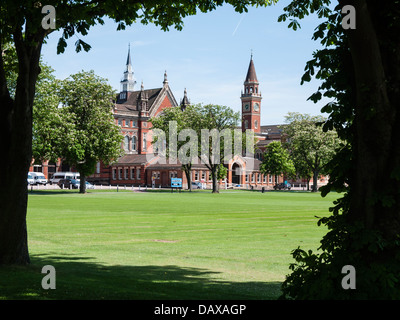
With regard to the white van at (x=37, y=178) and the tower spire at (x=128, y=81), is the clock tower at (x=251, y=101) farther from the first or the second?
the white van at (x=37, y=178)

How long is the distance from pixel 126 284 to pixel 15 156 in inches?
143

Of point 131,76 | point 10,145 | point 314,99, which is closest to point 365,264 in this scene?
point 314,99

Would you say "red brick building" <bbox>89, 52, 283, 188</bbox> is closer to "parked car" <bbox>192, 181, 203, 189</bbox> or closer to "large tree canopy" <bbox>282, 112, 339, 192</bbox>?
"parked car" <bbox>192, 181, 203, 189</bbox>

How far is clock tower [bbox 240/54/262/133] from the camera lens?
16038cm

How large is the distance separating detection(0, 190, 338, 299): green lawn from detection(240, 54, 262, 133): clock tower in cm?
13890

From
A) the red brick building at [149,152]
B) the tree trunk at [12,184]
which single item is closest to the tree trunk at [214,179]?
A: the red brick building at [149,152]

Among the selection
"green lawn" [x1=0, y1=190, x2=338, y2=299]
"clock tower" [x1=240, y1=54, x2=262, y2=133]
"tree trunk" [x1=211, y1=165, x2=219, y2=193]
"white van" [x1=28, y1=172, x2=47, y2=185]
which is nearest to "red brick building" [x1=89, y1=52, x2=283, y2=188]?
"clock tower" [x1=240, y1=54, x2=262, y2=133]

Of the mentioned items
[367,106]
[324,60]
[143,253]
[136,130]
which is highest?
[136,130]

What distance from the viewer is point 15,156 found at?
34.0ft

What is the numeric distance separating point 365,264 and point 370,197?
30.8 inches

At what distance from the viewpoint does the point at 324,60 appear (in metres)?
7.18

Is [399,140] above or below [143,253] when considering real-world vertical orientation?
above

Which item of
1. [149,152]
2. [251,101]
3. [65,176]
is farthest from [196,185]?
[251,101]
